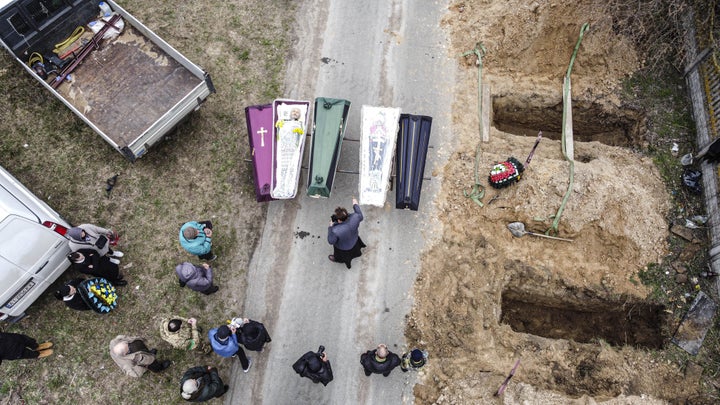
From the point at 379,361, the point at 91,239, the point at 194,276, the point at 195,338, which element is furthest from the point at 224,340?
the point at 91,239

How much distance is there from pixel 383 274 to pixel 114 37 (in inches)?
312

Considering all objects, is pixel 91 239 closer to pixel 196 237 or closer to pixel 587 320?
pixel 196 237

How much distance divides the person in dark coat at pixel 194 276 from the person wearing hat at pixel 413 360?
3785 mm

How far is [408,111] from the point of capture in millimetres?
9750

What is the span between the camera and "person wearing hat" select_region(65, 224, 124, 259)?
730 cm

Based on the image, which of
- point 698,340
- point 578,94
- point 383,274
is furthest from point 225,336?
point 578,94

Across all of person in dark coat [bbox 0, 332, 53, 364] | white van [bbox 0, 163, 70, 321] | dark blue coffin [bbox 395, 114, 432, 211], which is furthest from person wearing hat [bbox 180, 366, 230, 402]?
dark blue coffin [bbox 395, 114, 432, 211]

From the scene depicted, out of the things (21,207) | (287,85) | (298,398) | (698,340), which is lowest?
(298,398)

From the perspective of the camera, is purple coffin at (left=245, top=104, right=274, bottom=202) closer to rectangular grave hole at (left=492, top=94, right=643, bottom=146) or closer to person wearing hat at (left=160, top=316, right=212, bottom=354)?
person wearing hat at (left=160, top=316, right=212, bottom=354)

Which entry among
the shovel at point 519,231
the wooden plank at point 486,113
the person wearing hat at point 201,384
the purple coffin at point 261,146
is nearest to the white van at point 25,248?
the person wearing hat at point 201,384

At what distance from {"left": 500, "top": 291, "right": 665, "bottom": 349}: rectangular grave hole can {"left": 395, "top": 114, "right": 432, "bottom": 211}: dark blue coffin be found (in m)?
2.93

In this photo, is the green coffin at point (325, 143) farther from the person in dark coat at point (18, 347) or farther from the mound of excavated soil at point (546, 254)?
the person in dark coat at point (18, 347)

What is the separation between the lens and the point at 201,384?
6.79 m

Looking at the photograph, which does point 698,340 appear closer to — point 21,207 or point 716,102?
point 716,102
